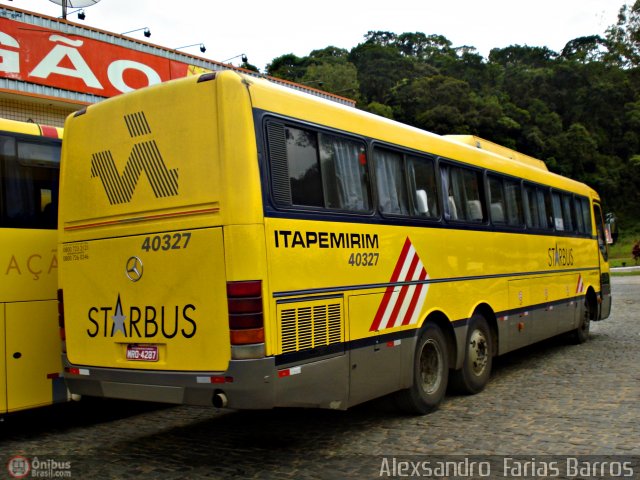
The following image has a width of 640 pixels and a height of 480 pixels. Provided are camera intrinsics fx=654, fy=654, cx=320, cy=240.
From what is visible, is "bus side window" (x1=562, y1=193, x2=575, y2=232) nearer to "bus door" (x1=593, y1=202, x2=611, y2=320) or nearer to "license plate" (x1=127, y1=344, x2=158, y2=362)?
"bus door" (x1=593, y1=202, x2=611, y2=320)

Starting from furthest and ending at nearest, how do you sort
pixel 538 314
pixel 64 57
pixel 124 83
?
pixel 124 83 → pixel 64 57 → pixel 538 314

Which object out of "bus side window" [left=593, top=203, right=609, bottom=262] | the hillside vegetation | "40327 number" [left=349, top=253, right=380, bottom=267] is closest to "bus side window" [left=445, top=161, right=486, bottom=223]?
"40327 number" [left=349, top=253, right=380, bottom=267]

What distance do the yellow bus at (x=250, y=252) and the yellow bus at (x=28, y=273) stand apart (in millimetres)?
666

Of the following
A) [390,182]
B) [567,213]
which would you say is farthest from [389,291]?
[567,213]

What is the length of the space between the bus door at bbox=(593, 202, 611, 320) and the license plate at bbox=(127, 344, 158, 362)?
1062cm

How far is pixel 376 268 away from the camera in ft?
21.0

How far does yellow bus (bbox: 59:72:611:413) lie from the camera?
200 inches

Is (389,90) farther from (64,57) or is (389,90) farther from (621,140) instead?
(64,57)

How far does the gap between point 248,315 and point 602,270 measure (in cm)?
1117

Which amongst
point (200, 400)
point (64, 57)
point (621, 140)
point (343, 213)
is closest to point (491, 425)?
point (343, 213)

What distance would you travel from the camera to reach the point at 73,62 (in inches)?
610

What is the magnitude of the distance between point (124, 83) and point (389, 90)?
2466 inches

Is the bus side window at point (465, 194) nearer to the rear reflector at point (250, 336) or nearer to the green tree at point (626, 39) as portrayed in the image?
the rear reflector at point (250, 336)

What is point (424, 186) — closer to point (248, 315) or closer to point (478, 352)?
point (478, 352)
